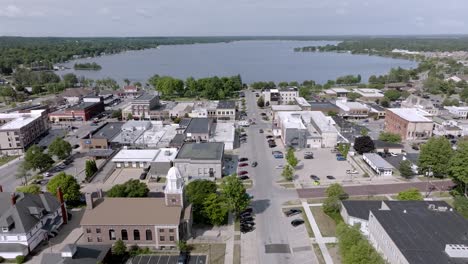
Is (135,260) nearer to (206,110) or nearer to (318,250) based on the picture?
(318,250)

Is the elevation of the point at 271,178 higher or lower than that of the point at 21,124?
lower

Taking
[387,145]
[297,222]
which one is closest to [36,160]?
[297,222]

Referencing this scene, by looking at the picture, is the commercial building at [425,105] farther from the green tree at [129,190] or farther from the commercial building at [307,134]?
the green tree at [129,190]

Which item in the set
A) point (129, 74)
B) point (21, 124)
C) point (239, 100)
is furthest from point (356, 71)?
point (21, 124)

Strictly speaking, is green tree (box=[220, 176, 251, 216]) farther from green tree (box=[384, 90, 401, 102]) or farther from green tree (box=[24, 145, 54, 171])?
green tree (box=[384, 90, 401, 102])

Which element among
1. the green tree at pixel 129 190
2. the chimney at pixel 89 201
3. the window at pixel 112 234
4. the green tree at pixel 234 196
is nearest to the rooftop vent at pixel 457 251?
the green tree at pixel 234 196

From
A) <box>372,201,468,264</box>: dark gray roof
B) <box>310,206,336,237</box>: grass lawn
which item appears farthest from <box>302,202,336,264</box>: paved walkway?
<box>372,201,468,264</box>: dark gray roof
